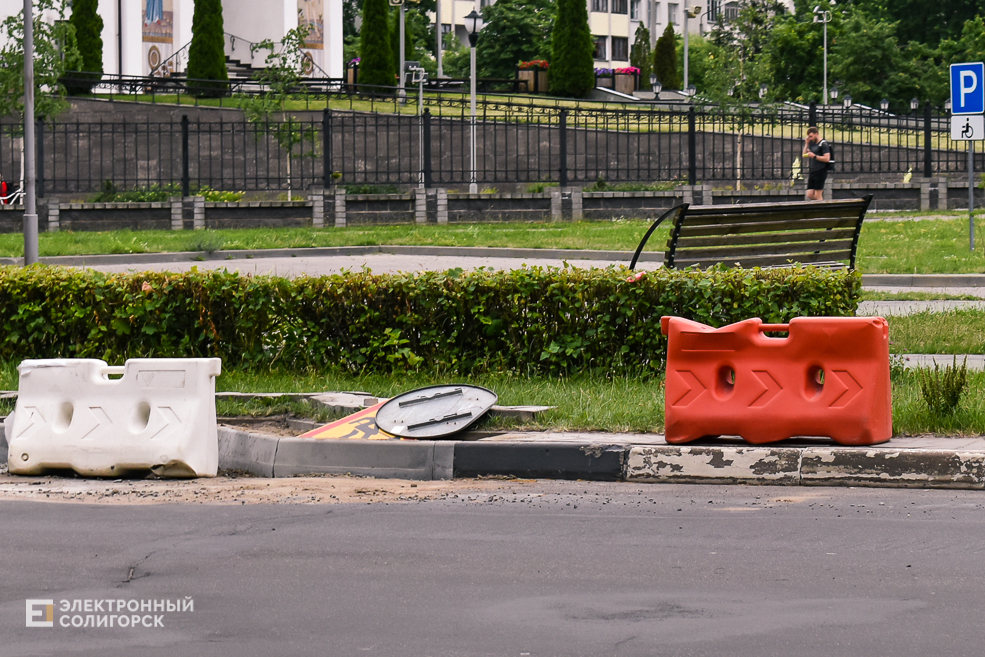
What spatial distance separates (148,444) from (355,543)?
7.33 ft

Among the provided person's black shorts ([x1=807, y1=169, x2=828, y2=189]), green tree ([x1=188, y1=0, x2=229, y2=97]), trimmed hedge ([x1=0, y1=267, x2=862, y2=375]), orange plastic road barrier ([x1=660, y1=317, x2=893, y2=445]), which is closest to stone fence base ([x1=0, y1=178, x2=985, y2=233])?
person's black shorts ([x1=807, y1=169, x2=828, y2=189])

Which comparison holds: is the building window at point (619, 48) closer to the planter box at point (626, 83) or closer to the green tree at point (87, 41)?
the planter box at point (626, 83)

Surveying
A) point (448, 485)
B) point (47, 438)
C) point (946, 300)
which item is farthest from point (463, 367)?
point (946, 300)

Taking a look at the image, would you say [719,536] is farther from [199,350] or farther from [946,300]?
[946,300]

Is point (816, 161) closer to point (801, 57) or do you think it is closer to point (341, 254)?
point (341, 254)

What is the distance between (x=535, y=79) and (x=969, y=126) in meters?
40.4

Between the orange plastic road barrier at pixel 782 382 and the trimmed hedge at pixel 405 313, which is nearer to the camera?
the orange plastic road barrier at pixel 782 382

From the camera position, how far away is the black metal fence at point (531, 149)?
3244 centimetres

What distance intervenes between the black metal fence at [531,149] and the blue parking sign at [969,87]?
12.6m

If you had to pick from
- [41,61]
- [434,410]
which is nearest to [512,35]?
[41,61]

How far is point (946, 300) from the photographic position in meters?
14.2

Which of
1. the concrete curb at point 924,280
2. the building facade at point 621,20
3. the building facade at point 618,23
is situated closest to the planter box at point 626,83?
the building facade at point 621,20

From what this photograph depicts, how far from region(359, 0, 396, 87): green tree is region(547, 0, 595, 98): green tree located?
825 centimetres

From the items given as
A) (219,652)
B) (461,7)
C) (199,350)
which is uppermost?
(461,7)
